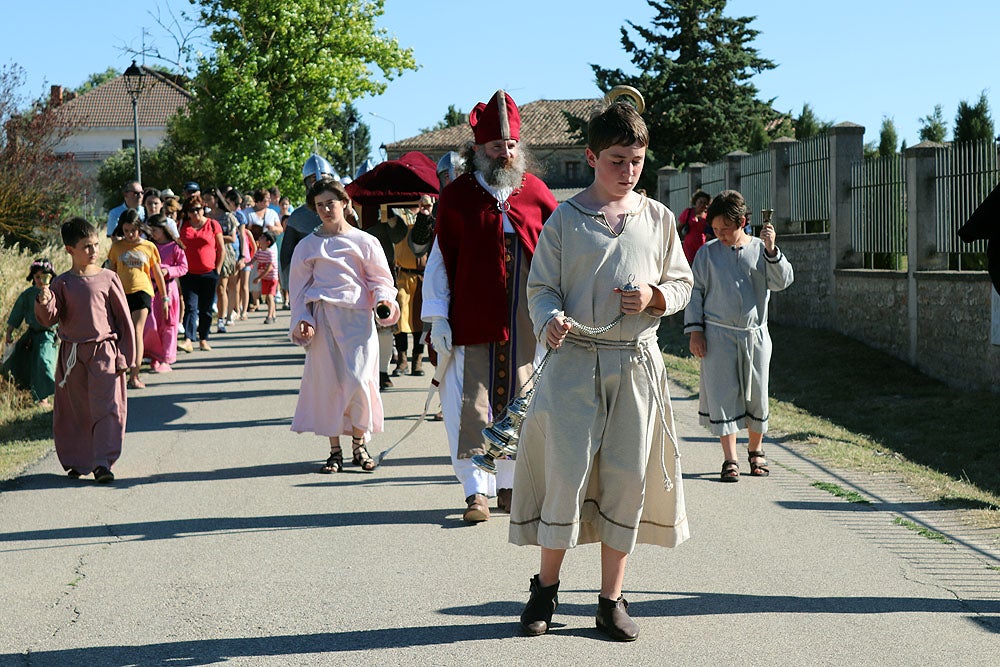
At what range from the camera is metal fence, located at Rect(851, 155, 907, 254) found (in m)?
16.5

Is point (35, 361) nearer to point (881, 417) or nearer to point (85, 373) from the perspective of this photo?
point (85, 373)

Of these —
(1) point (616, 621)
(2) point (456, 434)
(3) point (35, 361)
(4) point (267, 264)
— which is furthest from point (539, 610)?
(4) point (267, 264)

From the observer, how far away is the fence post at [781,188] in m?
21.5

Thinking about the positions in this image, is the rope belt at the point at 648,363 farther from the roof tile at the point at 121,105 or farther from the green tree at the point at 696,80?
the roof tile at the point at 121,105

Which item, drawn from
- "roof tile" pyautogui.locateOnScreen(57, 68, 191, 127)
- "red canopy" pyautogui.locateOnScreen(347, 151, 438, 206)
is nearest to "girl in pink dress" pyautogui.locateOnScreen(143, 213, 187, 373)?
"red canopy" pyautogui.locateOnScreen(347, 151, 438, 206)

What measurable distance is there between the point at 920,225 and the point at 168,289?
892cm

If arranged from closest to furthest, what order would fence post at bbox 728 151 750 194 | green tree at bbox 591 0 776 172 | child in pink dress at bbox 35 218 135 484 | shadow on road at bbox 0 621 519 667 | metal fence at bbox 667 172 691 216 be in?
1. shadow on road at bbox 0 621 519 667
2. child in pink dress at bbox 35 218 135 484
3. fence post at bbox 728 151 750 194
4. metal fence at bbox 667 172 691 216
5. green tree at bbox 591 0 776 172

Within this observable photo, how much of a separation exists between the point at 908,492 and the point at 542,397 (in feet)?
13.3

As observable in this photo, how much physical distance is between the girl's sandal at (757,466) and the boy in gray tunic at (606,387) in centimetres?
379

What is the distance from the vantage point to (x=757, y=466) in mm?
9062

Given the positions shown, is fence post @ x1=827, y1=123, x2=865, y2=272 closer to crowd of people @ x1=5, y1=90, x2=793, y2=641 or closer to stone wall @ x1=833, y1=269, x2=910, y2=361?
stone wall @ x1=833, y1=269, x2=910, y2=361

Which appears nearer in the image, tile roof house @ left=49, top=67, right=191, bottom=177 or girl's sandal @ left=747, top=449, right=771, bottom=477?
girl's sandal @ left=747, top=449, right=771, bottom=477

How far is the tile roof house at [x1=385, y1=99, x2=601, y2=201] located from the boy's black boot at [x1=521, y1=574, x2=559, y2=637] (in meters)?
80.1

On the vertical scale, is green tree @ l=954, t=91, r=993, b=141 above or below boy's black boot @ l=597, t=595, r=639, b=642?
above
